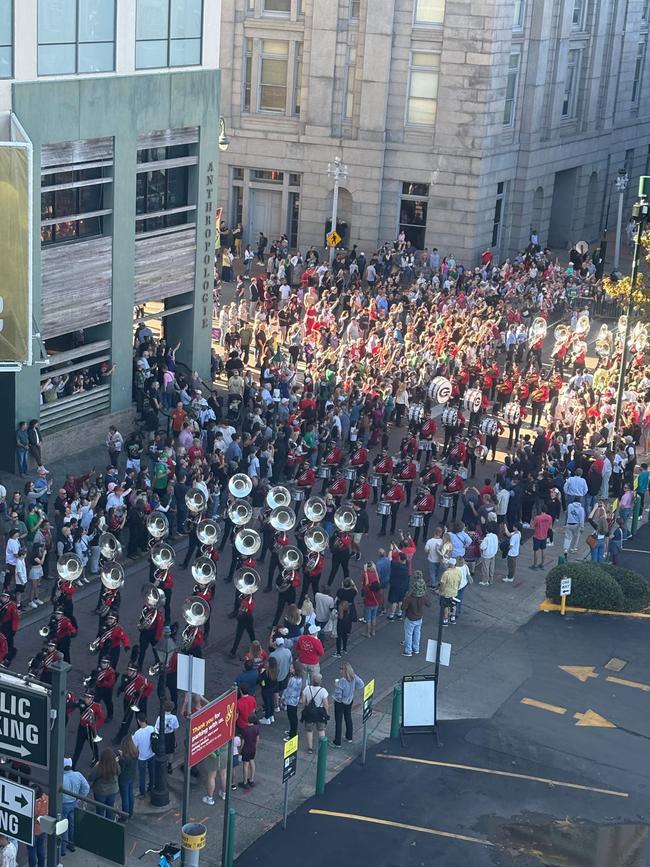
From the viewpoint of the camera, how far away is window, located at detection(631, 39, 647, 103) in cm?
7081

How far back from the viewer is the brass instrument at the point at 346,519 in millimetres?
27500

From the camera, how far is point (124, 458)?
34031mm

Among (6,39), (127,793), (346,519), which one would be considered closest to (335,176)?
(6,39)

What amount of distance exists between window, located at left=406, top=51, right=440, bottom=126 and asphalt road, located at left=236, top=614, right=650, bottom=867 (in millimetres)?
33953

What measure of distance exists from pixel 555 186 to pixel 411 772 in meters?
48.2

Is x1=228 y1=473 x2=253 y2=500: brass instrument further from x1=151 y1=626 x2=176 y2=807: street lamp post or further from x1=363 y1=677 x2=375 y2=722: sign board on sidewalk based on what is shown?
x1=151 y1=626 x2=176 y2=807: street lamp post

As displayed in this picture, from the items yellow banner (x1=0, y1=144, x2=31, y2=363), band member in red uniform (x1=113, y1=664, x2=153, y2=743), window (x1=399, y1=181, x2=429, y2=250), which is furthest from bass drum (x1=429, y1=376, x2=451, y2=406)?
window (x1=399, y1=181, x2=429, y2=250)

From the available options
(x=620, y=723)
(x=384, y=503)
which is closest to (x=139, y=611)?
(x=384, y=503)

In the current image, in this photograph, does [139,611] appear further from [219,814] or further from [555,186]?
[555,186]

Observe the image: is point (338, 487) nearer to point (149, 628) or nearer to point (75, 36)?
point (149, 628)

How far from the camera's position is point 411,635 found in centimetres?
2520

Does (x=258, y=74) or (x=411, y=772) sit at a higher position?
(x=258, y=74)

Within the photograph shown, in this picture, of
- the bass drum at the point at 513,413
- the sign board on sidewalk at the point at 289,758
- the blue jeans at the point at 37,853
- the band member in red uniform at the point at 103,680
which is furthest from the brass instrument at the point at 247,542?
the bass drum at the point at 513,413

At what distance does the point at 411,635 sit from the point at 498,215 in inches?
1446
